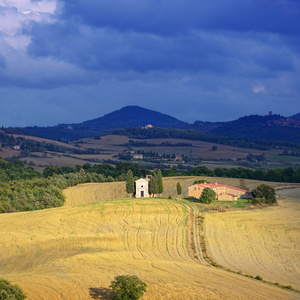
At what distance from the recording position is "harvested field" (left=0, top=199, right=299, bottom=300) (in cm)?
2823

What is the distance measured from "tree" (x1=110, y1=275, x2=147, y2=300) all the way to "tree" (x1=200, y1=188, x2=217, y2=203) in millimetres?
32412

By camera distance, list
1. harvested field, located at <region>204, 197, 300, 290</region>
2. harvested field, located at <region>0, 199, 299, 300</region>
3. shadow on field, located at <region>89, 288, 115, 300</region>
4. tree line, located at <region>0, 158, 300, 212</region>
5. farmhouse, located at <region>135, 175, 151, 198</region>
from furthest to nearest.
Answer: farmhouse, located at <region>135, 175, 151, 198</region>
tree line, located at <region>0, 158, 300, 212</region>
harvested field, located at <region>204, 197, 300, 290</region>
harvested field, located at <region>0, 199, 299, 300</region>
shadow on field, located at <region>89, 288, 115, 300</region>

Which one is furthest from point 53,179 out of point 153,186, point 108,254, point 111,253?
point 108,254

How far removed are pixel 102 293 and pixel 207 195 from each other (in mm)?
32542

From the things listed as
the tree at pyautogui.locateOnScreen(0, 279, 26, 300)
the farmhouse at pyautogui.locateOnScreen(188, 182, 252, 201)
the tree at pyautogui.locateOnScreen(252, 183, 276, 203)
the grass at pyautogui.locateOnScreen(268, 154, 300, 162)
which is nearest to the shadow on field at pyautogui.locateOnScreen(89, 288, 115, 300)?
the tree at pyautogui.locateOnScreen(0, 279, 26, 300)

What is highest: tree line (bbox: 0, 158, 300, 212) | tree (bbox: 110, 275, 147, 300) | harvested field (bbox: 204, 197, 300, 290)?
tree line (bbox: 0, 158, 300, 212)

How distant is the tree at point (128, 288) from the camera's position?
26094 millimetres

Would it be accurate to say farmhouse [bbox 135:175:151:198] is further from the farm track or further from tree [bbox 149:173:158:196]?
the farm track

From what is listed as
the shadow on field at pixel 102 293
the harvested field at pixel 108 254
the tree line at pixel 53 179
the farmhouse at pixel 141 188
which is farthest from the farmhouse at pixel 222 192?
the shadow on field at pixel 102 293

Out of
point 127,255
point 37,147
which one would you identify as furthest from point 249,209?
point 37,147

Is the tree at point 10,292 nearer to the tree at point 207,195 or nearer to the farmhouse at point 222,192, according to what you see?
the tree at point 207,195

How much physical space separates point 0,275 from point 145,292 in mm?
10419

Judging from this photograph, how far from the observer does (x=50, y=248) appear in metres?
39.8

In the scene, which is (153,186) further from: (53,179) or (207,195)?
(53,179)
